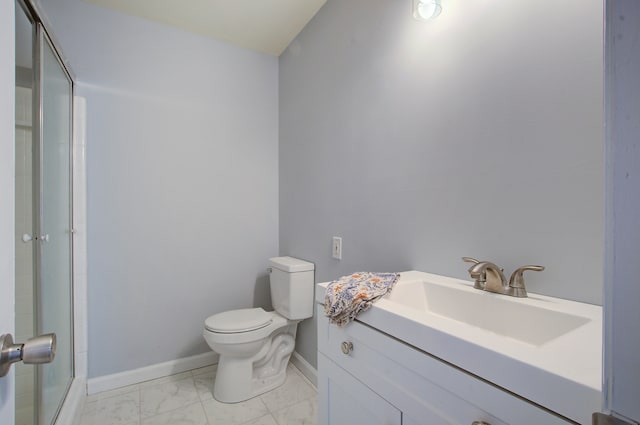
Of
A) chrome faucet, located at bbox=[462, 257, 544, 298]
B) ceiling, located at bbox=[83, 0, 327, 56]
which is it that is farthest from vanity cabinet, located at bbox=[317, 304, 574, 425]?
ceiling, located at bbox=[83, 0, 327, 56]

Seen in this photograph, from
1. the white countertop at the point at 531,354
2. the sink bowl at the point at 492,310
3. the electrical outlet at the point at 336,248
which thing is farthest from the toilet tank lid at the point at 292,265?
the white countertop at the point at 531,354

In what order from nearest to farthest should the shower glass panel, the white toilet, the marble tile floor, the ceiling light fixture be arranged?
the shower glass panel < the ceiling light fixture < the marble tile floor < the white toilet

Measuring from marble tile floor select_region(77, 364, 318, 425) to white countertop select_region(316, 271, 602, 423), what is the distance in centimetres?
120

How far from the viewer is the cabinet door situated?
0.83 metres

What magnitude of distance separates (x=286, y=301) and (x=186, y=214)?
2.99 feet

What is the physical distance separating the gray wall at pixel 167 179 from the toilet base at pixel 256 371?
1.47 feet

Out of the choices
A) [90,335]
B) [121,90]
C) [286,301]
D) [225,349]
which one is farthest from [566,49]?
[90,335]

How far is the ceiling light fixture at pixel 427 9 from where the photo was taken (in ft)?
3.81

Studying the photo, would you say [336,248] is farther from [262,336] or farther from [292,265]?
[262,336]

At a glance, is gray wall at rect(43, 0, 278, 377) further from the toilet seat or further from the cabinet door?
the cabinet door

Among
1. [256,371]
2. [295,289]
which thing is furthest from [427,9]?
[256,371]

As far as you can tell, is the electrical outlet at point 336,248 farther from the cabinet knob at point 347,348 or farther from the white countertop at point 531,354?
the white countertop at point 531,354

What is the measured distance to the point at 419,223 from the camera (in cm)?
128

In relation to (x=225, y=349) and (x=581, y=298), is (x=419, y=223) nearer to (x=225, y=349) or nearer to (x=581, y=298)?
(x=581, y=298)
